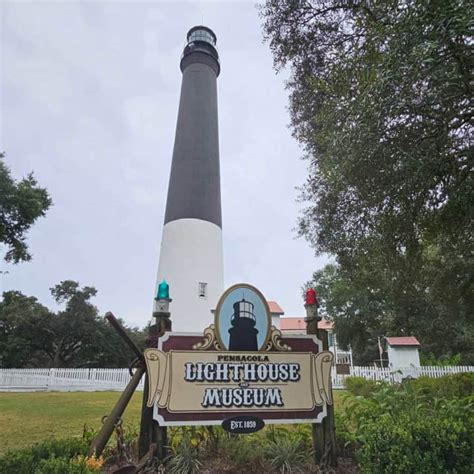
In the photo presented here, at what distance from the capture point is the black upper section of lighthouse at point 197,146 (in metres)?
13.3

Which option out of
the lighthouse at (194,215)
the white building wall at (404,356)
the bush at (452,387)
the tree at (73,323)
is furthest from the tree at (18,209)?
the white building wall at (404,356)

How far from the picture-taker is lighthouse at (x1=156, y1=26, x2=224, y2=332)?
40.1ft

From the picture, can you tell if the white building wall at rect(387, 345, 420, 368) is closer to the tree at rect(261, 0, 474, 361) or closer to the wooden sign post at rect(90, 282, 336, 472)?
the tree at rect(261, 0, 474, 361)

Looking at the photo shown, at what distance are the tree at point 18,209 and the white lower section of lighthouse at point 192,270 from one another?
219 inches

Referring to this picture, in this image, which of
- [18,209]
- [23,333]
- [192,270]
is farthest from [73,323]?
[192,270]

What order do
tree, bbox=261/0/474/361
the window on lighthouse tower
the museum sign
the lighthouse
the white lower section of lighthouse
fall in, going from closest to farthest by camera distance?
tree, bbox=261/0/474/361, the museum sign, the white lower section of lighthouse, the lighthouse, the window on lighthouse tower

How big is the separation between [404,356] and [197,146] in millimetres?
12423

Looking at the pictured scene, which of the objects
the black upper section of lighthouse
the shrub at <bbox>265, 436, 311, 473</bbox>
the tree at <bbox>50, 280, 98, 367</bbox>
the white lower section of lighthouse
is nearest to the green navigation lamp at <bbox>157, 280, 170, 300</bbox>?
the shrub at <bbox>265, 436, 311, 473</bbox>

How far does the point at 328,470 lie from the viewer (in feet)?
11.8

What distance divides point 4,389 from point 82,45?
15.4 m

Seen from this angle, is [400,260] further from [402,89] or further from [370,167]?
[402,89]

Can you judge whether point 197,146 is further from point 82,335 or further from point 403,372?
point 82,335

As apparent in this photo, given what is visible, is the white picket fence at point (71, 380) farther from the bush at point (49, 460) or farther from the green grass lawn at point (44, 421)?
the bush at point (49, 460)

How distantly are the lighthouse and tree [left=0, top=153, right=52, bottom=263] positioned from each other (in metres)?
5.40
